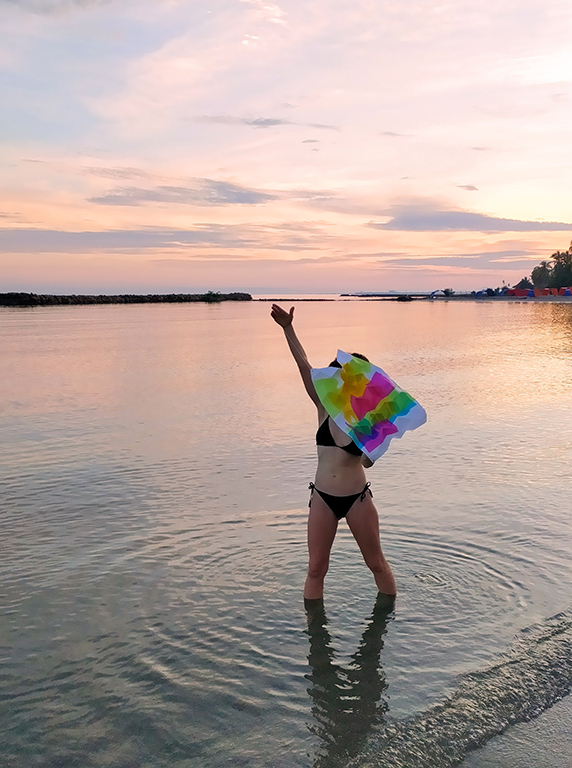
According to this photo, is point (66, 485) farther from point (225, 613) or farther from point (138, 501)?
point (225, 613)

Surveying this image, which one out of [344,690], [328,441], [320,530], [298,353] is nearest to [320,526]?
[320,530]

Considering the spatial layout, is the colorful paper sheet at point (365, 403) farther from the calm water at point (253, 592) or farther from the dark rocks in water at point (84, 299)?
the dark rocks in water at point (84, 299)

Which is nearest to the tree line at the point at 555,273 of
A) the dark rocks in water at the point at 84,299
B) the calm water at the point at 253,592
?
the dark rocks in water at the point at 84,299

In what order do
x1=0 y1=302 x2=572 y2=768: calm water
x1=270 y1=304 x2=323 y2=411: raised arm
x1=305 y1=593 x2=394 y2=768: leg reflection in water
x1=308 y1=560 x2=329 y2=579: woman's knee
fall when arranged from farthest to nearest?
1. x1=308 y1=560 x2=329 y2=579: woman's knee
2. x1=270 y1=304 x2=323 y2=411: raised arm
3. x1=0 y1=302 x2=572 y2=768: calm water
4. x1=305 y1=593 x2=394 y2=768: leg reflection in water

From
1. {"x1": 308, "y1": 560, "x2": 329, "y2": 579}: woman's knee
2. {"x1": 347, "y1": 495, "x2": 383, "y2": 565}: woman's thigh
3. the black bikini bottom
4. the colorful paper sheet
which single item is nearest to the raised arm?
the colorful paper sheet

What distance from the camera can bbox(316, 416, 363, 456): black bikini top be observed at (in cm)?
537

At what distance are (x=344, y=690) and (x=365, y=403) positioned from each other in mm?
1997

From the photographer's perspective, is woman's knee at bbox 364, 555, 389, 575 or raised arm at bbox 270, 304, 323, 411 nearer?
raised arm at bbox 270, 304, 323, 411

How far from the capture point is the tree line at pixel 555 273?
4946 inches

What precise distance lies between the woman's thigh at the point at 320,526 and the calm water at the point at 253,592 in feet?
2.23

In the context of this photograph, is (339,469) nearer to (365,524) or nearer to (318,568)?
(365,524)

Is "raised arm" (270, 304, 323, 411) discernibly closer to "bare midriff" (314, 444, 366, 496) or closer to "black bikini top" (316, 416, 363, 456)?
"black bikini top" (316, 416, 363, 456)

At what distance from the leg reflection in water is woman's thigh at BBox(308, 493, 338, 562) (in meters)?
0.67

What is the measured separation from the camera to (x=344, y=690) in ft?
15.6
